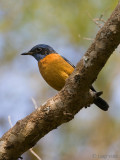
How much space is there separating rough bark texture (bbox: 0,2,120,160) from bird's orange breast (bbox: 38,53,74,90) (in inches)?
56.8

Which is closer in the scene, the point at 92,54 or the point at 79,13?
the point at 92,54

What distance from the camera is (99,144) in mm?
8211

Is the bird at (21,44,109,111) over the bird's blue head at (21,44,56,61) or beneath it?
beneath

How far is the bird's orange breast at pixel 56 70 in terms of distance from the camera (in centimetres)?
602

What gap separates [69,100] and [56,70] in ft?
5.74

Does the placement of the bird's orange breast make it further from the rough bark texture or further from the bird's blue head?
the rough bark texture

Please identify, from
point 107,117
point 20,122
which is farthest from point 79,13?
point 20,122

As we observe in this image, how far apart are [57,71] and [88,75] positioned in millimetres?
1906

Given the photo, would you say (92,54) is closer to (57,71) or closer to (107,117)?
(57,71)

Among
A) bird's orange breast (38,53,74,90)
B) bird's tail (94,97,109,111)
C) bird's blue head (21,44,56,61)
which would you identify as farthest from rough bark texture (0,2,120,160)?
bird's blue head (21,44,56,61)

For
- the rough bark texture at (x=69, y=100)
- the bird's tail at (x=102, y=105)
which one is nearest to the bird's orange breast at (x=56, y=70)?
the bird's tail at (x=102, y=105)

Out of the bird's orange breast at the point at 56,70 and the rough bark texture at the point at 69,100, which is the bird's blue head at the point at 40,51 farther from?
the rough bark texture at the point at 69,100

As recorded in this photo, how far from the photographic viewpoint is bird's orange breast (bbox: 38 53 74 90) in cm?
602

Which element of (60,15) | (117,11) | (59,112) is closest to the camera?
(117,11)
